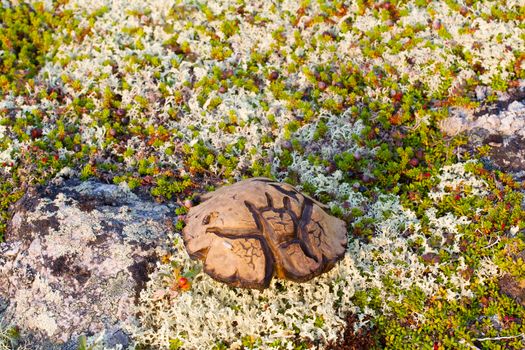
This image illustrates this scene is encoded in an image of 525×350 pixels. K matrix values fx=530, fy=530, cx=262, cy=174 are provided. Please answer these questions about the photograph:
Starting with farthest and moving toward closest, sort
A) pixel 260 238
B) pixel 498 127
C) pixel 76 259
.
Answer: pixel 498 127 < pixel 76 259 < pixel 260 238

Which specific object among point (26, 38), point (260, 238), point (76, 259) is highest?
point (26, 38)

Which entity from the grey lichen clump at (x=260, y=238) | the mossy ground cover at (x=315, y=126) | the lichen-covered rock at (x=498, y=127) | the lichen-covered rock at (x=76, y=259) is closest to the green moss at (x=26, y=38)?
the mossy ground cover at (x=315, y=126)

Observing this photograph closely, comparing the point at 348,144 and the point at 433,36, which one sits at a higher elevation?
the point at 433,36

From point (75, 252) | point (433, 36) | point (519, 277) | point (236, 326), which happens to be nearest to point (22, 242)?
point (75, 252)

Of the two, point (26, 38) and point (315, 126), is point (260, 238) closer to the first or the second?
point (315, 126)

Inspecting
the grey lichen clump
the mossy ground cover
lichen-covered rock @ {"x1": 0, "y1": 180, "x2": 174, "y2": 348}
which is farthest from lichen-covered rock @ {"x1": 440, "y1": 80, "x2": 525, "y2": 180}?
lichen-covered rock @ {"x1": 0, "y1": 180, "x2": 174, "y2": 348}

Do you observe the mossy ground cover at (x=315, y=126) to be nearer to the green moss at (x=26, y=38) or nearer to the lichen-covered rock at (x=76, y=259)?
the green moss at (x=26, y=38)

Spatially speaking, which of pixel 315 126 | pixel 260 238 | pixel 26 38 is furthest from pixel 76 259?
pixel 26 38

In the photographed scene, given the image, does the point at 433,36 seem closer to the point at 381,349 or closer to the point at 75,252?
the point at 381,349
